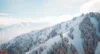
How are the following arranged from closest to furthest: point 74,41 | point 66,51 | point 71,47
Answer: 1. point 66,51
2. point 71,47
3. point 74,41

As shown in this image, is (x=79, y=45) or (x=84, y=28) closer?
(x=79, y=45)

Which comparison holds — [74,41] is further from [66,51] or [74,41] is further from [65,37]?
[66,51]

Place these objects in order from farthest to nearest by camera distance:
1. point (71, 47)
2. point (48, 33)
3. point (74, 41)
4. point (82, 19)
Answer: point (48, 33)
point (82, 19)
point (74, 41)
point (71, 47)

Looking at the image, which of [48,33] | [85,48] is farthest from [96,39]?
[48,33]

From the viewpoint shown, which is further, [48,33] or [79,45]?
[48,33]

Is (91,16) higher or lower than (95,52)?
higher

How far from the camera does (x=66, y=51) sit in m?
85.0

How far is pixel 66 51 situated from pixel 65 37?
15965mm

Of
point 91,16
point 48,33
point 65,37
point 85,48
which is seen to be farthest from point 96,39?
point 48,33

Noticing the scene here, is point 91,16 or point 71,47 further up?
point 91,16

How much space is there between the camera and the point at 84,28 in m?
104

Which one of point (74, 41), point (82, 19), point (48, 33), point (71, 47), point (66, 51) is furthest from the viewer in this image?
point (48, 33)

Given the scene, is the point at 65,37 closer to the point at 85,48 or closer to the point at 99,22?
the point at 85,48

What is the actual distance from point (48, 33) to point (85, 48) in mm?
35410
